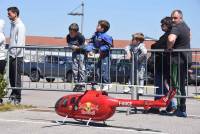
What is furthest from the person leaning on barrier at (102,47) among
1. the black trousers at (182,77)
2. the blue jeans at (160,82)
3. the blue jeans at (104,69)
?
the black trousers at (182,77)

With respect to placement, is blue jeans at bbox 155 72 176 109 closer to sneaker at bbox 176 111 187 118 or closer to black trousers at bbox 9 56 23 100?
sneaker at bbox 176 111 187 118

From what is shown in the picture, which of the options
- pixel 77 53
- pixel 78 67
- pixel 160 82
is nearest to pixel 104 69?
pixel 77 53

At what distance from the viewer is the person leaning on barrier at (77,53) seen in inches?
491

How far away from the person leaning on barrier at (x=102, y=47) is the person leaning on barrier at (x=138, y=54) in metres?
0.51

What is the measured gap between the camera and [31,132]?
816 cm

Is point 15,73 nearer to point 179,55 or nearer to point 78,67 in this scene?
point 78,67

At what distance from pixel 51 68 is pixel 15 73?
2.24 meters

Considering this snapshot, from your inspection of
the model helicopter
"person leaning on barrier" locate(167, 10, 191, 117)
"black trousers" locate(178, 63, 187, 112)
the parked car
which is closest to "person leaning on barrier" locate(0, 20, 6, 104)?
the parked car

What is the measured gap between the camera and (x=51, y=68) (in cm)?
1456

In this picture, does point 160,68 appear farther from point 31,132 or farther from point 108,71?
point 31,132

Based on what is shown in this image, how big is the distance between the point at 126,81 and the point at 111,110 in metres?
3.76

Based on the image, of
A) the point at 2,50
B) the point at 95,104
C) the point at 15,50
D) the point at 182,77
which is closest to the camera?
the point at 95,104

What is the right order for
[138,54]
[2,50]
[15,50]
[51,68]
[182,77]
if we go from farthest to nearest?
[51,68], [2,50], [15,50], [138,54], [182,77]

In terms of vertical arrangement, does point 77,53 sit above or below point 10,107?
above
